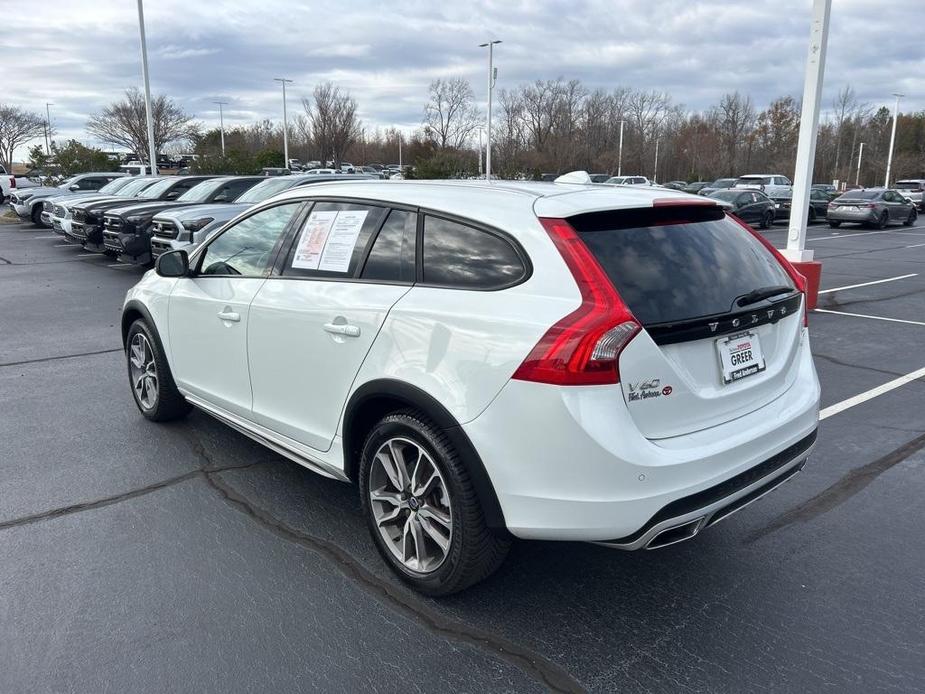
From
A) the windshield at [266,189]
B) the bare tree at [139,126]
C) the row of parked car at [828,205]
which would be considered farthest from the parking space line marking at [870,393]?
the bare tree at [139,126]

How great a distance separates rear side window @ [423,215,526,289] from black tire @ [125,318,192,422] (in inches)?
103

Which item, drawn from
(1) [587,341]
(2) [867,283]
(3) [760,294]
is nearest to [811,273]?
(2) [867,283]

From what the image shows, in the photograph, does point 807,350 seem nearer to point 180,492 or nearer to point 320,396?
point 320,396

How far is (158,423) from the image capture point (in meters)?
5.30

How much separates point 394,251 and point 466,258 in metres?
0.45

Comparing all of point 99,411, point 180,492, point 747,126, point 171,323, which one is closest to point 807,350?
point 180,492

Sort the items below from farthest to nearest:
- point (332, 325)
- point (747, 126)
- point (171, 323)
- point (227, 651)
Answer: point (747, 126), point (171, 323), point (332, 325), point (227, 651)

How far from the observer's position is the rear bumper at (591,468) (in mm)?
2545

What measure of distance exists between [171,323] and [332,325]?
75.1 inches

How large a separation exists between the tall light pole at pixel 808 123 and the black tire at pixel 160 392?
717 cm

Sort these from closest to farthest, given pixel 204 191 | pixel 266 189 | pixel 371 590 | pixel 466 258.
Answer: pixel 466 258, pixel 371 590, pixel 266 189, pixel 204 191

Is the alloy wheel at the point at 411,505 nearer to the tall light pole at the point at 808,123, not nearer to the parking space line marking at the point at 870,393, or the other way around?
the parking space line marking at the point at 870,393

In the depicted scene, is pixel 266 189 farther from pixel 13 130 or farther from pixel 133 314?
pixel 13 130

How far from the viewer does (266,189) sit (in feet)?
44.1
